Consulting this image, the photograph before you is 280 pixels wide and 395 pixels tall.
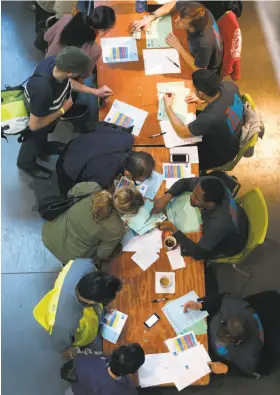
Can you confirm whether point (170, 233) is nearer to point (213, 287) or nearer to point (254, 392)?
point (213, 287)

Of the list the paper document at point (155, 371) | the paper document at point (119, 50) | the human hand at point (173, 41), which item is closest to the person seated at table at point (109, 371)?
the paper document at point (155, 371)

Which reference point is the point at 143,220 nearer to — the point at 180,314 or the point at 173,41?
the point at 180,314

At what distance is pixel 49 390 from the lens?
13.0 ft

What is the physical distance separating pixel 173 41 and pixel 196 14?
0.38 m

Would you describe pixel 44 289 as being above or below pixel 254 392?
above

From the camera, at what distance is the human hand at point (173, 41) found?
417 centimetres

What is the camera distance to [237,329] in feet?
9.90

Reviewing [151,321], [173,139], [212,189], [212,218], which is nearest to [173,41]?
[173,139]

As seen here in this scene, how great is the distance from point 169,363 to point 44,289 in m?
1.61

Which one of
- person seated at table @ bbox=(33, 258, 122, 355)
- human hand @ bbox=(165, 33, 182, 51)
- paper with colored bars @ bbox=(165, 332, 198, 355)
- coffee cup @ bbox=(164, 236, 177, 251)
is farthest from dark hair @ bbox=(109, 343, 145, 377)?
human hand @ bbox=(165, 33, 182, 51)

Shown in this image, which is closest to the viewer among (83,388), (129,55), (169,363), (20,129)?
(83,388)

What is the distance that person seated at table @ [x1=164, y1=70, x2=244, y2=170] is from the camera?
3564 millimetres

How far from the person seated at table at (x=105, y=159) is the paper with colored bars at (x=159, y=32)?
1.05 m

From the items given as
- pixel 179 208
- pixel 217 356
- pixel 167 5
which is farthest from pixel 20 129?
pixel 217 356
